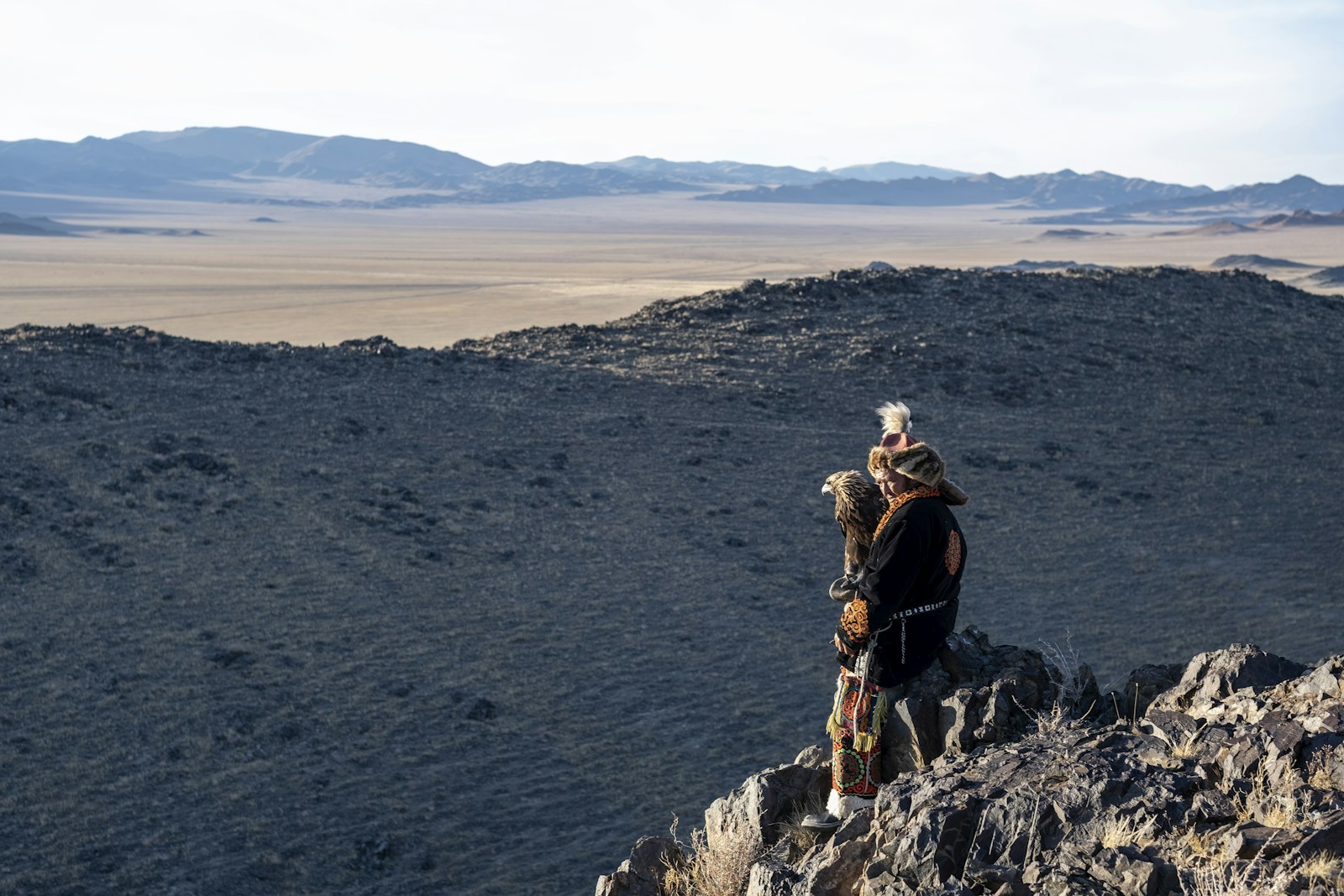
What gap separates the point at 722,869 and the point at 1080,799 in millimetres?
1516

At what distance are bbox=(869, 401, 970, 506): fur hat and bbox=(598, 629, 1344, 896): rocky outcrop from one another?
3.32ft

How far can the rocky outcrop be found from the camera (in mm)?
3811

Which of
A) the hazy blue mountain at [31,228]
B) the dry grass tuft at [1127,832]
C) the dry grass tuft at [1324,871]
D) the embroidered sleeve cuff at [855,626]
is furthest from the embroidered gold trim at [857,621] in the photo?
the hazy blue mountain at [31,228]

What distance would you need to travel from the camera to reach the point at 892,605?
475cm

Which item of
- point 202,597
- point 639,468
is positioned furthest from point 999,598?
point 202,597

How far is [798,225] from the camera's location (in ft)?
479

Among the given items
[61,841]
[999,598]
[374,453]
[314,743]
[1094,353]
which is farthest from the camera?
[1094,353]

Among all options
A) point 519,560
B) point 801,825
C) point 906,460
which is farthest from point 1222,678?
point 519,560

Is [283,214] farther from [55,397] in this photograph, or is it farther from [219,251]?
[55,397]

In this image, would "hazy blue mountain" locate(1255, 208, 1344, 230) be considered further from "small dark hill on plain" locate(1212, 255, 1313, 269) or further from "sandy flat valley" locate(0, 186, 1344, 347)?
"small dark hill on plain" locate(1212, 255, 1313, 269)

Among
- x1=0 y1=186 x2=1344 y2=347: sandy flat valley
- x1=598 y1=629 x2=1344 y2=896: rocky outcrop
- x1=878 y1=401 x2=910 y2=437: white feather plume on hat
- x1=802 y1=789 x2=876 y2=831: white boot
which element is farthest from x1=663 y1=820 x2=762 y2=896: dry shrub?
x1=0 y1=186 x2=1344 y2=347: sandy flat valley

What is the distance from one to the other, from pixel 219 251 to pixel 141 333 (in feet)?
216

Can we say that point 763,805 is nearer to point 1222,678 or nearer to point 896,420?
point 896,420

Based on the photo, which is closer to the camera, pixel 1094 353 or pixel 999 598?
pixel 999 598
